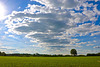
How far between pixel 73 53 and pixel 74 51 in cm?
292

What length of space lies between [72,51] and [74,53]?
12.3 ft

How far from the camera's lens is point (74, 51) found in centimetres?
14438

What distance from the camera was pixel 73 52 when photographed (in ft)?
473

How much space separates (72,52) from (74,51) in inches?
113

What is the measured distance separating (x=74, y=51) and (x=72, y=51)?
259cm

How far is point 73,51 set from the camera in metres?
145

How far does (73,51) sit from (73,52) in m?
1.32

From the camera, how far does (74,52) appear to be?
5655 inches

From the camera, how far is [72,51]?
145375 millimetres

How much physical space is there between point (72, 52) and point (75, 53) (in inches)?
156

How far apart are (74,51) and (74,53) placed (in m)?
2.65

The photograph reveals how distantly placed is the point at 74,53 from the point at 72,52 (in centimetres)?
287

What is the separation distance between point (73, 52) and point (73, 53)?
Answer: 4.29ft

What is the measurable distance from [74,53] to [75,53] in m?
1.42
